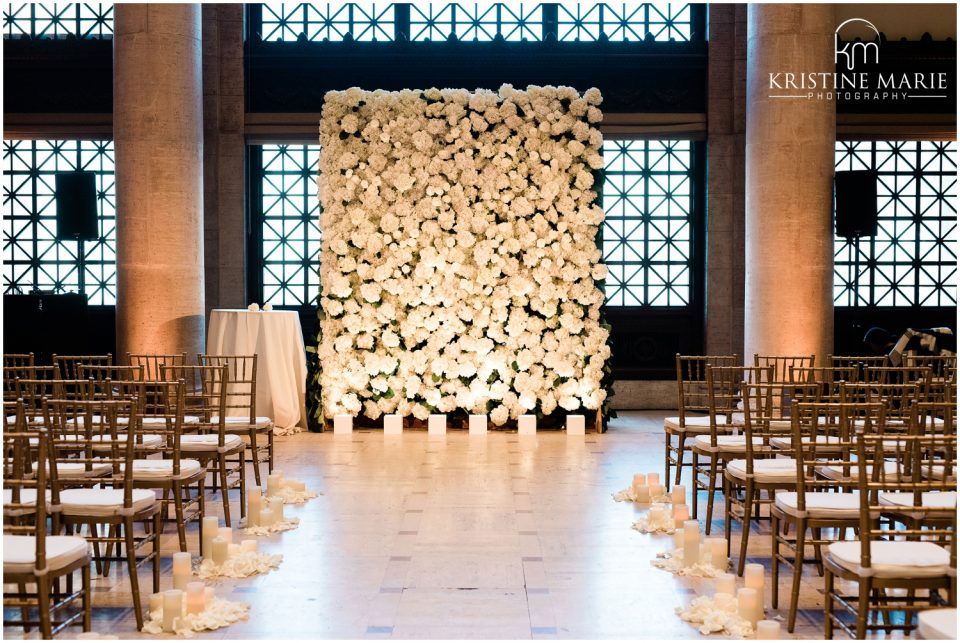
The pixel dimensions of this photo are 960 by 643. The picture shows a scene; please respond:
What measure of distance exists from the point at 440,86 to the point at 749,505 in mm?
8618

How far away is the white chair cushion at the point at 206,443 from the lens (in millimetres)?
5977

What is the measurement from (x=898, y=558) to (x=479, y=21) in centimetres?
1024

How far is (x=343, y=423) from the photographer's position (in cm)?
1019

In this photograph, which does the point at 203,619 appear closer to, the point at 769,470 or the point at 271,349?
the point at 769,470

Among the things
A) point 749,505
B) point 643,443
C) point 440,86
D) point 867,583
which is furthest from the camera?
point 440,86

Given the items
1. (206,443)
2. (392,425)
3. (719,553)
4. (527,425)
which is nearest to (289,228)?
(392,425)

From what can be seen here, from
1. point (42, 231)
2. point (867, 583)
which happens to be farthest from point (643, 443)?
point (42, 231)

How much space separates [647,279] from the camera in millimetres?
12664

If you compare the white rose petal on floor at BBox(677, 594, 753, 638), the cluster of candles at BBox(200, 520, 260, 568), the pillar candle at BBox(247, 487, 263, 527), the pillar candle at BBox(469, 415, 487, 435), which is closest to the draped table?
the pillar candle at BBox(469, 415, 487, 435)

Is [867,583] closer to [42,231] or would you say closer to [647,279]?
[647,279]

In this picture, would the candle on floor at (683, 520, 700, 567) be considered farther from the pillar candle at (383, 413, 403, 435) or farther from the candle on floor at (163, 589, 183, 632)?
the pillar candle at (383, 413, 403, 435)

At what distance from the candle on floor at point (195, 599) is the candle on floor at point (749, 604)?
2183 millimetres

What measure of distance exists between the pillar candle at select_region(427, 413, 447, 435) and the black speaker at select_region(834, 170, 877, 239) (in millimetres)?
4618

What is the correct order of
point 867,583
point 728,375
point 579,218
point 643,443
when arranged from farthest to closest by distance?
point 579,218, point 643,443, point 728,375, point 867,583
